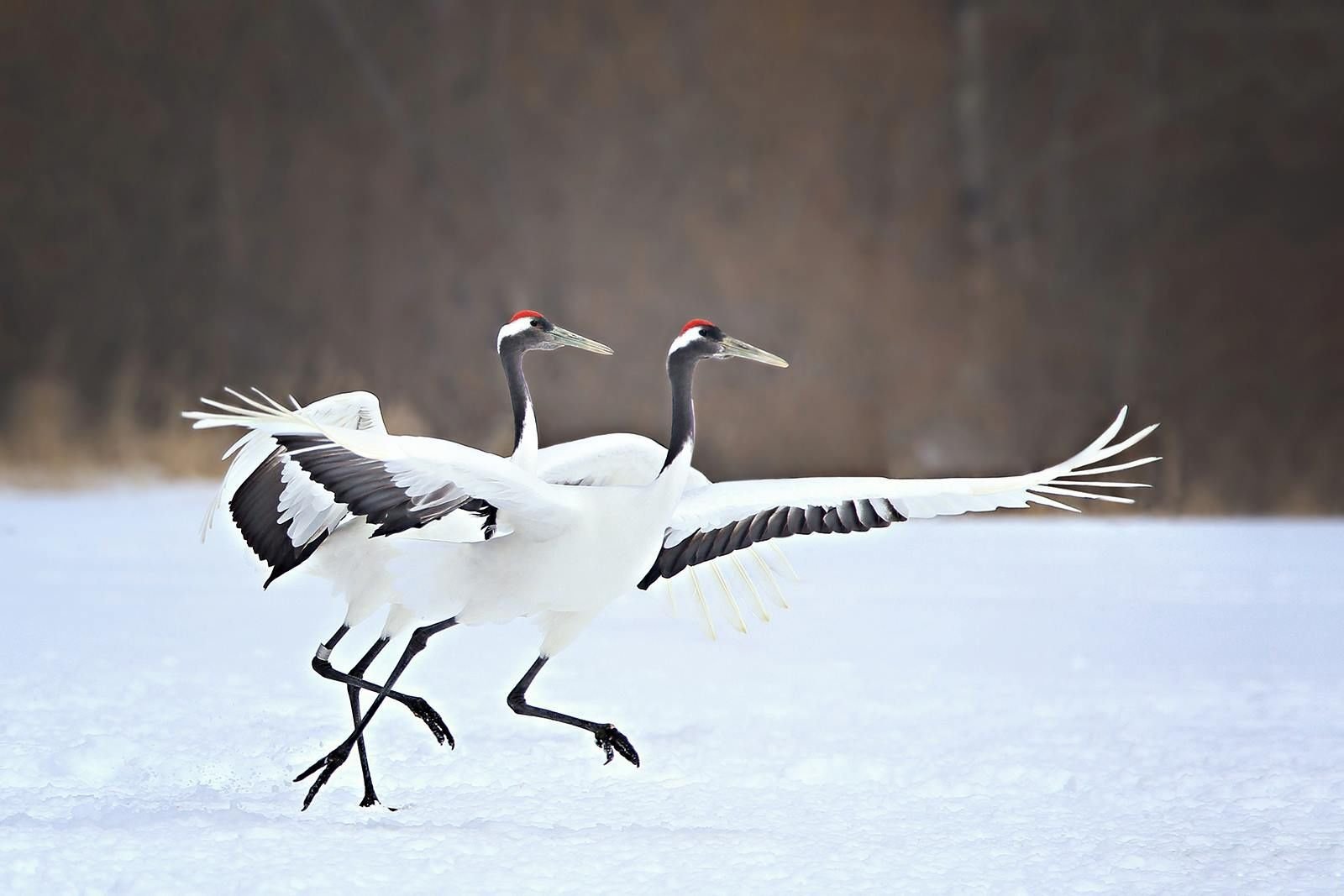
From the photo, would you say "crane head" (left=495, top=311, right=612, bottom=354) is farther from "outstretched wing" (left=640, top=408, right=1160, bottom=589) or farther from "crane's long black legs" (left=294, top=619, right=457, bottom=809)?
"crane's long black legs" (left=294, top=619, right=457, bottom=809)

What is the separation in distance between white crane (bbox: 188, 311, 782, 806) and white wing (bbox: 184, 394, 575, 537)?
15cm

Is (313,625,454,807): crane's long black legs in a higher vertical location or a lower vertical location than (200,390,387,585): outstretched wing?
lower

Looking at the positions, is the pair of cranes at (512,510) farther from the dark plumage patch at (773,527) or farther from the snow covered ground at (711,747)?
the snow covered ground at (711,747)

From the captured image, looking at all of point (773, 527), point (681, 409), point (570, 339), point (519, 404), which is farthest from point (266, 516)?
point (773, 527)

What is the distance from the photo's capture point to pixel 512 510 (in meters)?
2.17

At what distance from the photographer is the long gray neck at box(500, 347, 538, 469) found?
254 centimetres

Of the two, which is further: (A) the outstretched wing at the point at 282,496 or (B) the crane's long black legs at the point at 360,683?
(B) the crane's long black legs at the point at 360,683

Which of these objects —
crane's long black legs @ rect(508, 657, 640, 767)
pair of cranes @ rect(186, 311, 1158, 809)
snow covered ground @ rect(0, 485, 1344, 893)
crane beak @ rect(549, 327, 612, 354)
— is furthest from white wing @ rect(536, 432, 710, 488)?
snow covered ground @ rect(0, 485, 1344, 893)

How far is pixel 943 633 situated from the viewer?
4.08 m

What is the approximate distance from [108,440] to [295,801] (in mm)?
5186

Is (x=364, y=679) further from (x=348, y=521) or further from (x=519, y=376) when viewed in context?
(x=519, y=376)

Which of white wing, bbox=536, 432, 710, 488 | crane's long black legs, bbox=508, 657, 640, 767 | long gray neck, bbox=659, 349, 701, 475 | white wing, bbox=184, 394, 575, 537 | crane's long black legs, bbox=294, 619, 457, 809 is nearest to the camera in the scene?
white wing, bbox=184, 394, 575, 537

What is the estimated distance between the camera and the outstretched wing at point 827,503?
94.3 inches

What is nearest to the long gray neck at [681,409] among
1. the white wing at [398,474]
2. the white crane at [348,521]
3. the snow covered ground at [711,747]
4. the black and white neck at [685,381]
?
the black and white neck at [685,381]
